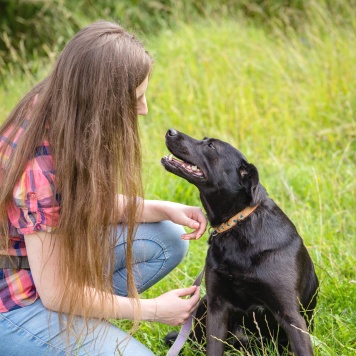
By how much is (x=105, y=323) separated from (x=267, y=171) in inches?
95.5

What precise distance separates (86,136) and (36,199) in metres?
0.29

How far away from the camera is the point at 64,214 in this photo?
2.28 m

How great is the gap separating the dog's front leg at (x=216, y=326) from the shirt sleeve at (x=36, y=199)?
0.86 meters

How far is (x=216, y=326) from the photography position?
2760 mm

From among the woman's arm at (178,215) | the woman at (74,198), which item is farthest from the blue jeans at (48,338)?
the woman's arm at (178,215)

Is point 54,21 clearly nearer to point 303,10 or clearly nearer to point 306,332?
point 303,10

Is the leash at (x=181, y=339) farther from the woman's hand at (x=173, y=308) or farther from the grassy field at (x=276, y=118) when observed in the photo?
the grassy field at (x=276, y=118)

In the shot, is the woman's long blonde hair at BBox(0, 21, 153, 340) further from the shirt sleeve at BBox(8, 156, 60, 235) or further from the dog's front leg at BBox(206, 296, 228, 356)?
the dog's front leg at BBox(206, 296, 228, 356)

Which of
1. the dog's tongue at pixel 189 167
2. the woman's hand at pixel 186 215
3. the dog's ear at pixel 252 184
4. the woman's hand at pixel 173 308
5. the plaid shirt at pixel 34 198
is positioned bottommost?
the woman's hand at pixel 173 308

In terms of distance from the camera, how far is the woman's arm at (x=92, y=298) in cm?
229

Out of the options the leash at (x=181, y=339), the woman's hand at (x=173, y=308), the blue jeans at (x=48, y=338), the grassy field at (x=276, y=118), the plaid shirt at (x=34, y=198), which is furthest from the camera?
the grassy field at (x=276, y=118)

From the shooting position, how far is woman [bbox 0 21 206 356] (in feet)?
7.45

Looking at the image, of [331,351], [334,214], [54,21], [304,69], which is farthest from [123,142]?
[54,21]

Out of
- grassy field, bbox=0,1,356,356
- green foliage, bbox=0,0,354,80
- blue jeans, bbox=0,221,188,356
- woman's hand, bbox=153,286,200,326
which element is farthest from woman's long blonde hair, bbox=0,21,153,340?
green foliage, bbox=0,0,354,80
